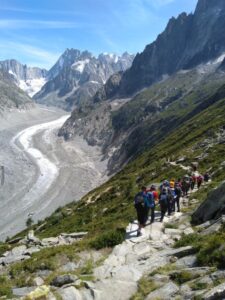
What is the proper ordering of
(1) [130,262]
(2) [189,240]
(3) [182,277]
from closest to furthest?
(3) [182,277], (2) [189,240], (1) [130,262]

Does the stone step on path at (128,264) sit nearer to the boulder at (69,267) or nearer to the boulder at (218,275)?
the boulder at (69,267)

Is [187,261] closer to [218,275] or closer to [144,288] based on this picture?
[144,288]

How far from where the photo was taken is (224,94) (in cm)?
15450

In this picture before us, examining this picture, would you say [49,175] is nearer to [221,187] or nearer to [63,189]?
[63,189]

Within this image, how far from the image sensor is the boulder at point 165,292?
48.2 feet

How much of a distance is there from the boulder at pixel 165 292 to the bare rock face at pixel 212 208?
9.65 metres

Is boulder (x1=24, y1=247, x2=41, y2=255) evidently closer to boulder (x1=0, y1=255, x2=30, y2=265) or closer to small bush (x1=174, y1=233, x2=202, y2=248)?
boulder (x1=0, y1=255, x2=30, y2=265)

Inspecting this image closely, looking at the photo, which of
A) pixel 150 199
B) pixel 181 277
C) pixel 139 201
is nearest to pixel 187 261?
pixel 181 277

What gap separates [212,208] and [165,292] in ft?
36.5

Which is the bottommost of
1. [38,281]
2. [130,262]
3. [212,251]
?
[38,281]

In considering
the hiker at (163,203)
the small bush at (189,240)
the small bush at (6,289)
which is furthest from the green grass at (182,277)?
the hiker at (163,203)

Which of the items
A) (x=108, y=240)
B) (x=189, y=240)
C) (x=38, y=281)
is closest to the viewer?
(x=38, y=281)

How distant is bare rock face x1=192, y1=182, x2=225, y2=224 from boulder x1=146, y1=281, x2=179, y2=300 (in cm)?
965

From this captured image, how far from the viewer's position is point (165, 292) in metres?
15.1
